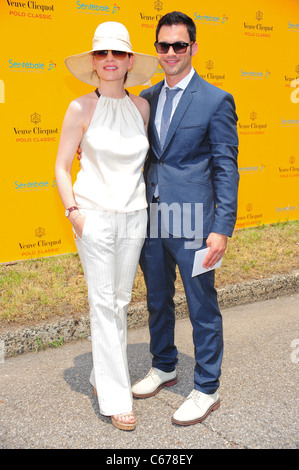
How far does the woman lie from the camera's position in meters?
2.94

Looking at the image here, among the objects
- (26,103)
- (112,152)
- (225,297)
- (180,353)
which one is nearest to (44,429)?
(180,353)

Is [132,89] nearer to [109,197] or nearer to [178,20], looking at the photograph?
[178,20]

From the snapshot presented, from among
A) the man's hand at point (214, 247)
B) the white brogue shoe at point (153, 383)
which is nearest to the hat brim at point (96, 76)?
the man's hand at point (214, 247)

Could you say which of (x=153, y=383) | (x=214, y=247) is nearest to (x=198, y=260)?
(x=214, y=247)

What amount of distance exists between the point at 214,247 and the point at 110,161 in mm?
789

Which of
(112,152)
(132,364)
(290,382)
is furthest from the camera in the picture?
(132,364)

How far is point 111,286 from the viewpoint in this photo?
301 centimetres

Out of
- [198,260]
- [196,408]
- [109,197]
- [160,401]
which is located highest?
[109,197]

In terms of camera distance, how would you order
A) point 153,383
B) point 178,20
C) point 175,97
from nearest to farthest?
point 178,20 < point 175,97 < point 153,383

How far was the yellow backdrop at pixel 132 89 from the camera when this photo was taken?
18.7 feet

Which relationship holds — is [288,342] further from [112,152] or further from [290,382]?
[112,152]

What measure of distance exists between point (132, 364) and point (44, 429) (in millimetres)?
1033

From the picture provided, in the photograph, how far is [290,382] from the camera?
140 inches

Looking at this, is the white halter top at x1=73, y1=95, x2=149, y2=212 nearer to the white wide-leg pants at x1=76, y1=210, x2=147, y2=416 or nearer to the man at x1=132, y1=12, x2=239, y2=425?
the white wide-leg pants at x1=76, y1=210, x2=147, y2=416
